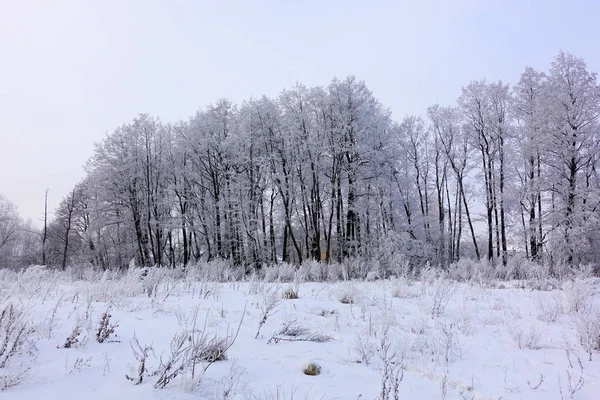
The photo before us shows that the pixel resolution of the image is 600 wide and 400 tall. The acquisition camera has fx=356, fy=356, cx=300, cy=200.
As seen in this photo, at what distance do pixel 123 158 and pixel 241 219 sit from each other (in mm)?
11452

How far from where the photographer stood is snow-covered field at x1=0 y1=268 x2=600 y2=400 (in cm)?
285

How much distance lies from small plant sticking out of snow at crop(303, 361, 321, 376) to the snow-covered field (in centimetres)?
7

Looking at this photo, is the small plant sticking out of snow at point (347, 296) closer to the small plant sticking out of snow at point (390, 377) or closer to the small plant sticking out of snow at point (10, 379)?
the small plant sticking out of snow at point (390, 377)

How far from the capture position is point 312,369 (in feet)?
11.1

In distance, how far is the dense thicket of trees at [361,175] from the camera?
19.4 m

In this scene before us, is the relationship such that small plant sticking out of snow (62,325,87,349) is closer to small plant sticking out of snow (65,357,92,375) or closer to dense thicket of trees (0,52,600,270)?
small plant sticking out of snow (65,357,92,375)

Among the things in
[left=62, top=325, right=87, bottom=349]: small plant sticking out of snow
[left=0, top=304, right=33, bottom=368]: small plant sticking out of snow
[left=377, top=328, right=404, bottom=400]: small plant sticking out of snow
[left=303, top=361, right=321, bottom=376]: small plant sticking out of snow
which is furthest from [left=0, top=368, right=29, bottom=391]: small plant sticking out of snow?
[left=377, top=328, right=404, bottom=400]: small plant sticking out of snow

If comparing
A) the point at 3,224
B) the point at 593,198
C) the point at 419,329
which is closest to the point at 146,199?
the point at 419,329

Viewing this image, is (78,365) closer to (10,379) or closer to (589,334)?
(10,379)

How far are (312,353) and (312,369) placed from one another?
23.0 inches

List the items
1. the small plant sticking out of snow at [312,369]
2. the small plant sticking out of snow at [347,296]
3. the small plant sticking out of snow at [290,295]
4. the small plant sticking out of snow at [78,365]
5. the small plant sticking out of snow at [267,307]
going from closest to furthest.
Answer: the small plant sticking out of snow at [78,365] < the small plant sticking out of snow at [312,369] < the small plant sticking out of snow at [267,307] < the small plant sticking out of snow at [347,296] < the small plant sticking out of snow at [290,295]

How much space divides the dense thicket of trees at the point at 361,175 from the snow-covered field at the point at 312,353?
550 inches

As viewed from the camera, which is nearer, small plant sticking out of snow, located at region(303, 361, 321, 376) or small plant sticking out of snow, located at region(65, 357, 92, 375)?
small plant sticking out of snow, located at region(65, 357, 92, 375)

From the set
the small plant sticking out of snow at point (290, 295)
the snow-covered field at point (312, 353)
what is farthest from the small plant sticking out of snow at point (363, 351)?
the small plant sticking out of snow at point (290, 295)
